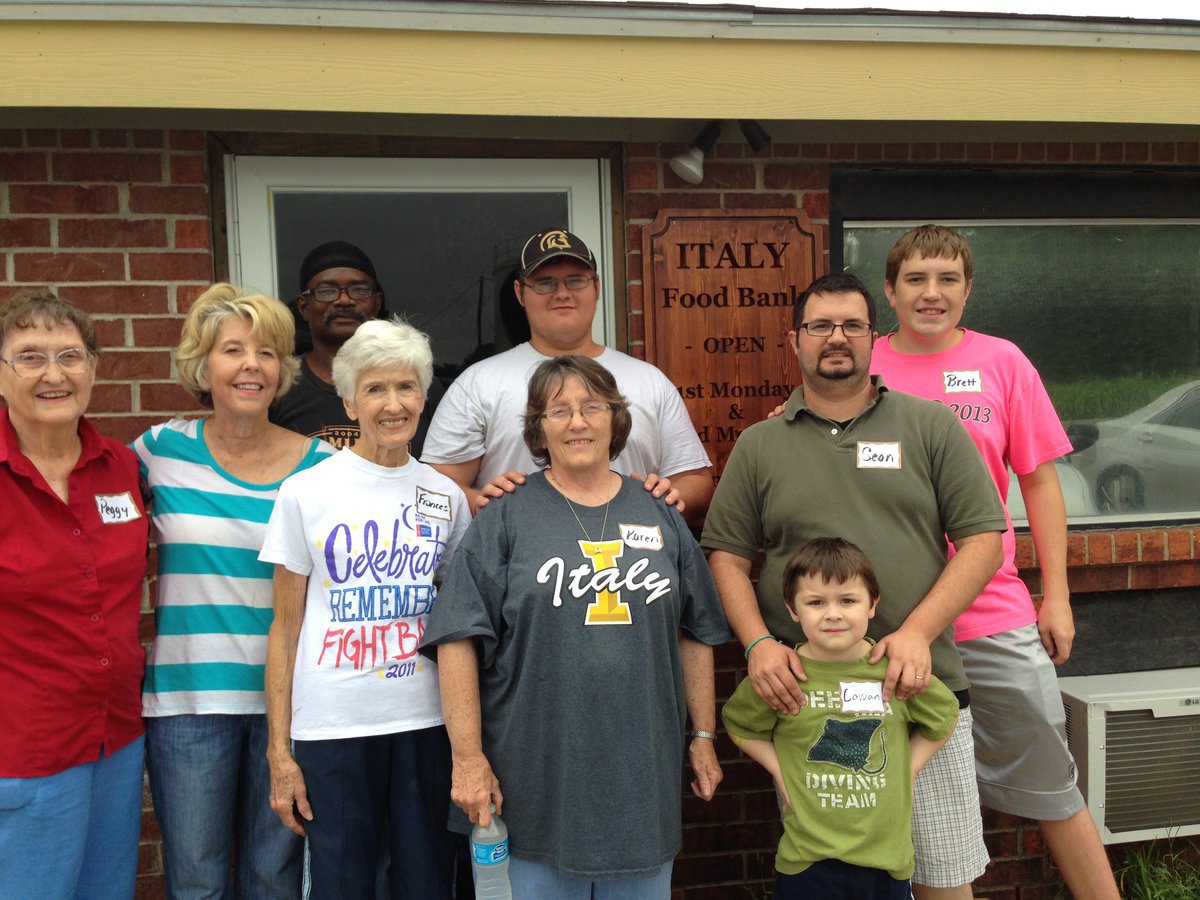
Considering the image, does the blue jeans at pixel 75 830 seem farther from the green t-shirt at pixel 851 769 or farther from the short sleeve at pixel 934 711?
the short sleeve at pixel 934 711

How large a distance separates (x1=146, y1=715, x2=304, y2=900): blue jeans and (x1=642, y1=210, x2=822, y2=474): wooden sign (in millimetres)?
1663

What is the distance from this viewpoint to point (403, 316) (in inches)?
121

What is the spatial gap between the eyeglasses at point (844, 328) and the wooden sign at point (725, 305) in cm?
81

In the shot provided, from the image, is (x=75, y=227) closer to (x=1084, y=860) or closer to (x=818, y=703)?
(x=818, y=703)

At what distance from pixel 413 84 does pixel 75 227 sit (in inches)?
45.5

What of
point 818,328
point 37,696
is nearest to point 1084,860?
point 818,328

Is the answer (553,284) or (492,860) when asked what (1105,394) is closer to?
(553,284)

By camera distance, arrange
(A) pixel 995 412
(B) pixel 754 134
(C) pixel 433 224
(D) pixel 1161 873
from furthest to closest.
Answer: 1. (D) pixel 1161 873
2. (C) pixel 433 224
3. (B) pixel 754 134
4. (A) pixel 995 412

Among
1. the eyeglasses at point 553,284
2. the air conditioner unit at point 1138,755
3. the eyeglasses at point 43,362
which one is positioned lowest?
the air conditioner unit at point 1138,755

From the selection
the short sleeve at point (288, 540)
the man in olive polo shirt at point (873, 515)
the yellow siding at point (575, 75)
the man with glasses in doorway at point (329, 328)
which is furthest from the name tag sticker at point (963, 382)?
the short sleeve at point (288, 540)

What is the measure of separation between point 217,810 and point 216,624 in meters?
0.44

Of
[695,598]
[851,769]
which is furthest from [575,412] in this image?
[851,769]

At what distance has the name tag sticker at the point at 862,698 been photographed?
7.00ft

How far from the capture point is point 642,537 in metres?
A: 2.13
